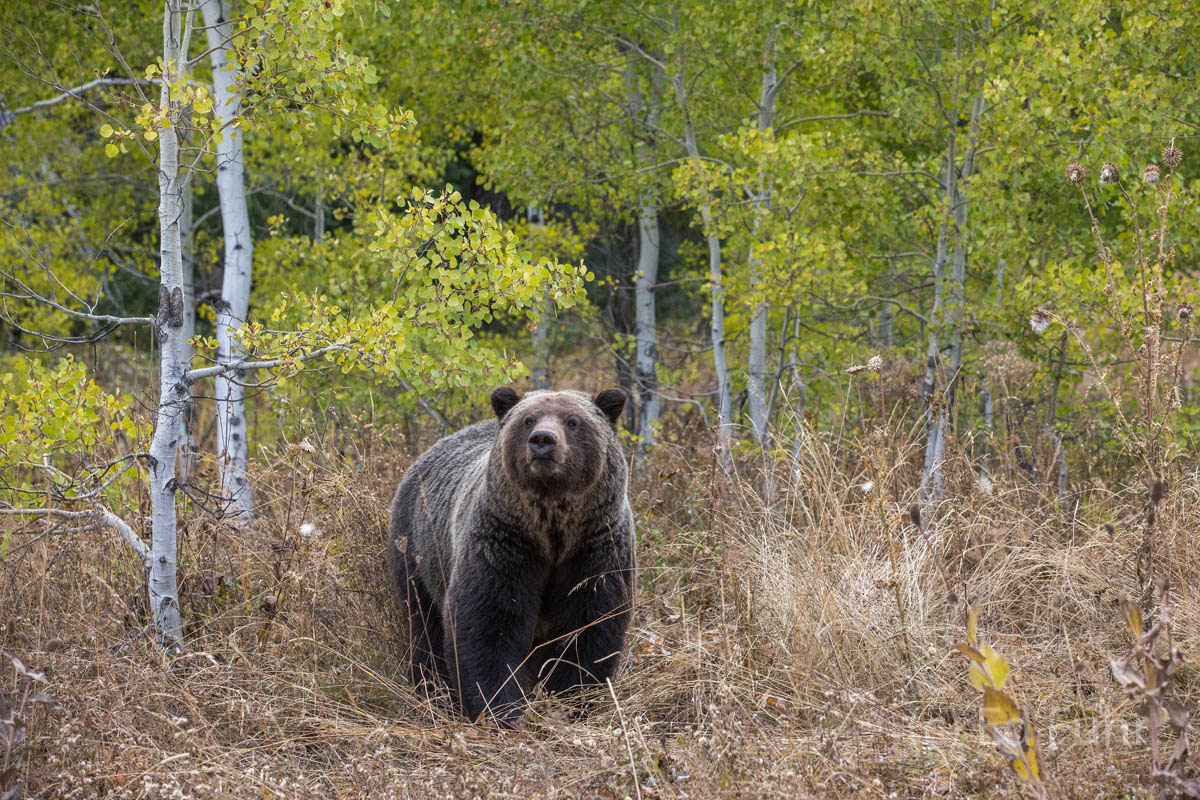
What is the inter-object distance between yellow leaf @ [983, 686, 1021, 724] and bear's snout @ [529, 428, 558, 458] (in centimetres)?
214

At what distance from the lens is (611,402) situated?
529 cm

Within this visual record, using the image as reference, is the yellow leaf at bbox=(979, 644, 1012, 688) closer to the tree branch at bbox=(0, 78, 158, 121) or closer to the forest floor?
the forest floor

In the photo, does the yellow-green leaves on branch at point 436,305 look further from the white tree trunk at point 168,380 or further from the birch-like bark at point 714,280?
the birch-like bark at point 714,280

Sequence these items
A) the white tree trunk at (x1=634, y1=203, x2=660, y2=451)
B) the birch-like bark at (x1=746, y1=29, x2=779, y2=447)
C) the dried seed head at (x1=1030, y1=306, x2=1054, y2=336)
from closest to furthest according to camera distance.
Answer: the dried seed head at (x1=1030, y1=306, x2=1054, y2=336), the birch-like bark at (x1=746, y1=29, x2=779, y2=447), the white tree trunk at (x1=634, y1=203, x2=660, y2=451)

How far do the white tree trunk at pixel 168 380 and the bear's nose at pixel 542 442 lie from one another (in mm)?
1644

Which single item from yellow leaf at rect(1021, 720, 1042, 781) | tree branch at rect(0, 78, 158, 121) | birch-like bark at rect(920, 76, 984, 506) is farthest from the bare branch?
birch-like bark at rect(920, 76, 984, 506)

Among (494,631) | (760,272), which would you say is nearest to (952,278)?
(760,272)

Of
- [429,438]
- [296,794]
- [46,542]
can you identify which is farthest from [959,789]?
[429,438]

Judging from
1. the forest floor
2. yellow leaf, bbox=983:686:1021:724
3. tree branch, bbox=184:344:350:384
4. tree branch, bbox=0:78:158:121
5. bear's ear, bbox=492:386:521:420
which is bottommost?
the forest floor

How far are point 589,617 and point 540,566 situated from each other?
0.32 metres

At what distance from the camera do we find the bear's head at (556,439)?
4.71 meters

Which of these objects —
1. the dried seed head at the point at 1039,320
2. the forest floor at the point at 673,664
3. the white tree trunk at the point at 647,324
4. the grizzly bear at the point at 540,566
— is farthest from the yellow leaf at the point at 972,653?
the white tree trunk at the point at 647,324

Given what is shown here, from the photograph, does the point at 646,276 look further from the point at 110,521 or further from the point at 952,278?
the point at 110,521

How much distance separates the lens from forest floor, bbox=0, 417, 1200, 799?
146 inches
